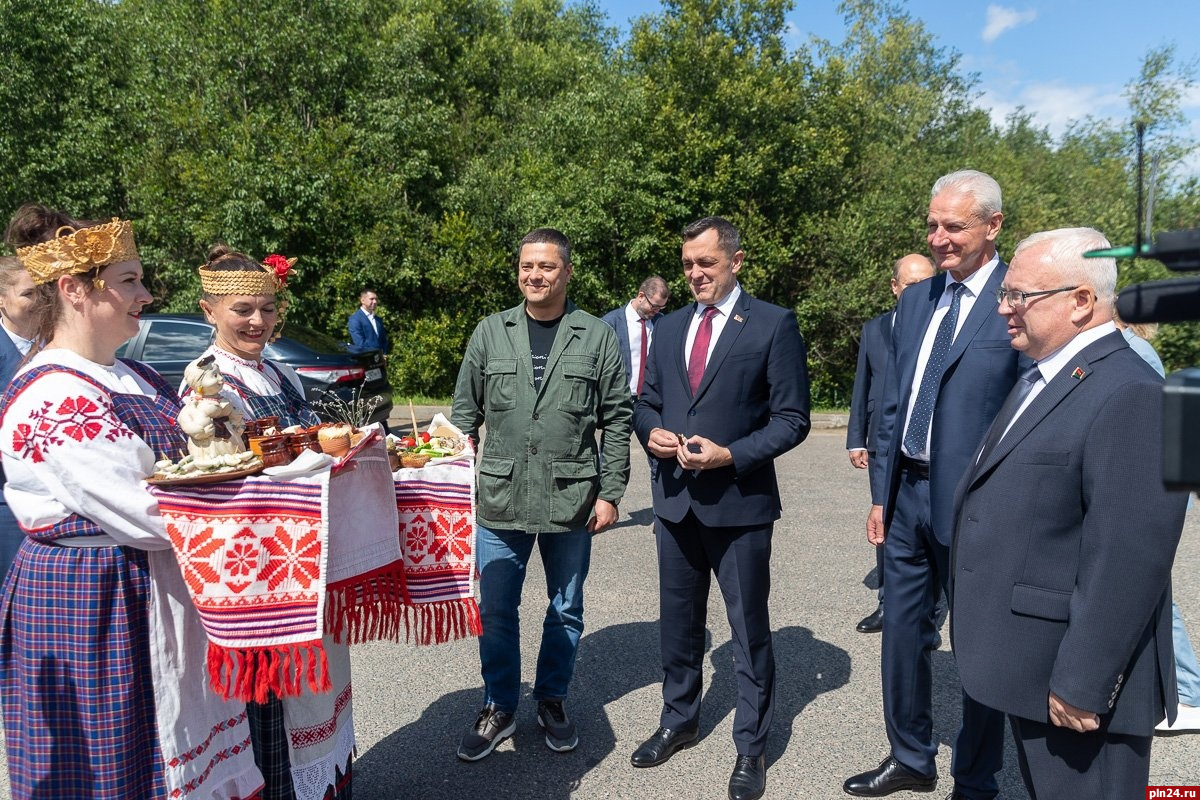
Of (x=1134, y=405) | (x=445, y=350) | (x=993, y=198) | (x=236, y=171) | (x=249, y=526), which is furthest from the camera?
(x=445, y=350)

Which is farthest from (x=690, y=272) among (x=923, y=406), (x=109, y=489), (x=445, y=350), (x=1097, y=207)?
(x=1097, y=207)

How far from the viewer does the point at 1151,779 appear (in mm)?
3258

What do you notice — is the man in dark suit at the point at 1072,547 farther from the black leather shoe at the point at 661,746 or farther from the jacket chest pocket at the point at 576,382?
the jacket chest pocket at the point at 576,382

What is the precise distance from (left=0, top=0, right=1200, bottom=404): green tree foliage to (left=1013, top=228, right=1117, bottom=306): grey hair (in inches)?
540

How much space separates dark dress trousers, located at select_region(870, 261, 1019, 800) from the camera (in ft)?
9.77

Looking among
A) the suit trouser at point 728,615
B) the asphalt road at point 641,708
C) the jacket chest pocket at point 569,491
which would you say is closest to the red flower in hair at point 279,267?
Result: the jacket chest pocket at point 569,491

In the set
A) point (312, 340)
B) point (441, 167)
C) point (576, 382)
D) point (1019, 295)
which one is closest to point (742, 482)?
point (576, 382)

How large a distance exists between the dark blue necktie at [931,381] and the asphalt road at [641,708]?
1.36 metres

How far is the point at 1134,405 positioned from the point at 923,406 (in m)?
1.19

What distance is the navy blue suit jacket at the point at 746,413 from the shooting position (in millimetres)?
3322

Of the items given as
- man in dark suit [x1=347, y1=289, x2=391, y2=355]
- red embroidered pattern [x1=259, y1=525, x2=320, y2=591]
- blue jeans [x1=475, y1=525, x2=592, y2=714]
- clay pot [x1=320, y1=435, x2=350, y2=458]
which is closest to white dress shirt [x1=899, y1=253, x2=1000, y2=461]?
blue jeans [x1=475, y1=525, x2=592, y2=714]

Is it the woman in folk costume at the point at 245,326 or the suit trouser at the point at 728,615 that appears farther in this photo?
the suit trouser at the point at 728,615

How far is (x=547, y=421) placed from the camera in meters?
3.52

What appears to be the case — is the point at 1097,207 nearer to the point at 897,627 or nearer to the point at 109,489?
the point at 897,627
